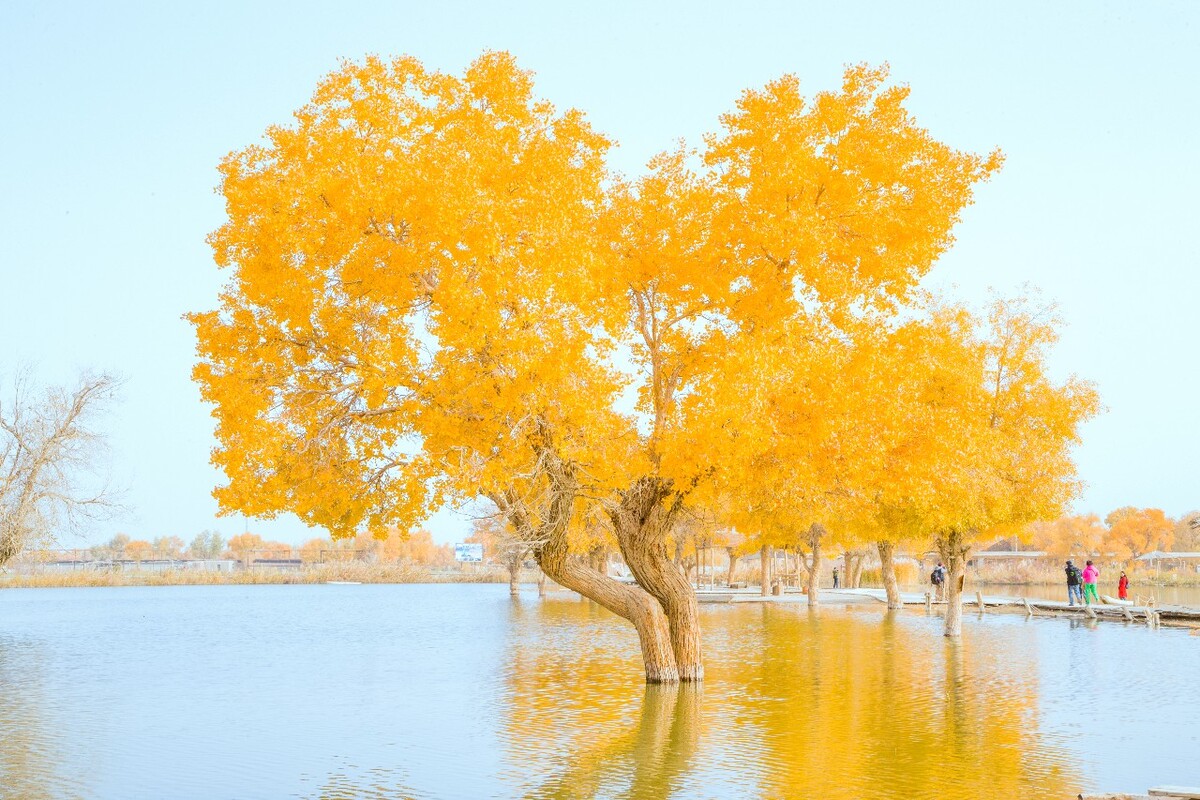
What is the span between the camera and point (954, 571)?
35656 mm

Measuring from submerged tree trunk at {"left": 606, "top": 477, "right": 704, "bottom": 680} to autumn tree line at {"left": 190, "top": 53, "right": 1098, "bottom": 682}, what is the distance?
0.06 metres

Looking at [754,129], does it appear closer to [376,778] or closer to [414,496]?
[414,496]

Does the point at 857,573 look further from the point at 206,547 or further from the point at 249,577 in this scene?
the point at 206,547

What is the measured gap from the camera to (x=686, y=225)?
22.1m

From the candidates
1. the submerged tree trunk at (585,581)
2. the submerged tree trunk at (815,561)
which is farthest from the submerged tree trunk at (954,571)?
the submerged tree trunk at (585,581)

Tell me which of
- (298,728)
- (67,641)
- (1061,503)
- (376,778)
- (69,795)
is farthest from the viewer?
(67,641)

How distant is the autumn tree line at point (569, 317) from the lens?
18.6 metres

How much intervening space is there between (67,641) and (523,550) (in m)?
24.4

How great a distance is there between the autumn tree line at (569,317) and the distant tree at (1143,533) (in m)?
95.2

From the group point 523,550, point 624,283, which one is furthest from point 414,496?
point 624,283

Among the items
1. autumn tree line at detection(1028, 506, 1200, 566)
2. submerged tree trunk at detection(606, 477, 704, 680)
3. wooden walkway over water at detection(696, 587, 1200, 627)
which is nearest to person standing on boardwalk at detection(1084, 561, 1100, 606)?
wooden walkway over water at detection(696, 587, 1200, 627)

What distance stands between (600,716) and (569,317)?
7.19 m

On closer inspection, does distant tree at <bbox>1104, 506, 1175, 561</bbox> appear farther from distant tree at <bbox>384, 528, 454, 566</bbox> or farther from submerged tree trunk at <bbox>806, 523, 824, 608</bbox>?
distant tree at <bbox>384, 528, 454, 566</bbox>

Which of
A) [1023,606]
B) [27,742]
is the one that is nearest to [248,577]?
[1023,606]
